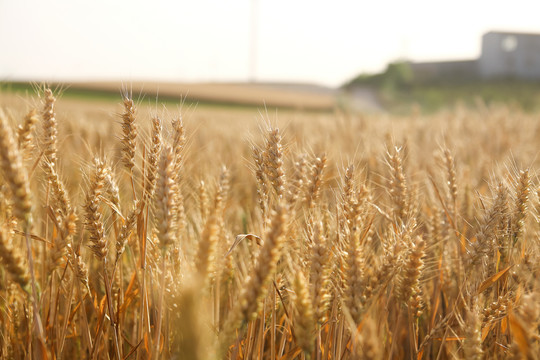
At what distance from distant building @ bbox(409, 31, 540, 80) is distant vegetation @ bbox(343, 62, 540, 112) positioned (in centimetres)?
208

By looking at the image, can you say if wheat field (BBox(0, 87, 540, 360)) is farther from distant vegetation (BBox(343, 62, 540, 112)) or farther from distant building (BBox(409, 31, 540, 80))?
distant building (BBox(409, 31, 540, 80))

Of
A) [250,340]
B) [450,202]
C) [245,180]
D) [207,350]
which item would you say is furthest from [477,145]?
[207,350]

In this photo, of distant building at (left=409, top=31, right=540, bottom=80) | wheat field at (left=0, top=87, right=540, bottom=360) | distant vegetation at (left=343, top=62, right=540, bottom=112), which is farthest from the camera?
distant building at (left=409, top=31, right=540, bottom=80)

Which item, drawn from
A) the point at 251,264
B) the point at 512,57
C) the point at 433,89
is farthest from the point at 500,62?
the point at 251,264

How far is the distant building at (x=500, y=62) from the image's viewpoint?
4969 cm

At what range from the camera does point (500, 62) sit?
165ft

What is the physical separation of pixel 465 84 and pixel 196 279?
2085 inches

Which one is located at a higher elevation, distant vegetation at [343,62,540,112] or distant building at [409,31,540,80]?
distant building at [409,31,540,80]

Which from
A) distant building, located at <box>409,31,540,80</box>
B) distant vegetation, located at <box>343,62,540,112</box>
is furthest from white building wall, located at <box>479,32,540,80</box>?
distant vegetation, located at <box>343,62,540,112</box>

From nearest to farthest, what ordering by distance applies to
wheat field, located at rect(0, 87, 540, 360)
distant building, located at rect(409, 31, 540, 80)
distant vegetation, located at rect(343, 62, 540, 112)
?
wheat field, located at rect(0, 87, 540, 360) → distant vegetation, located at rect(343, 62, 540, 112) → distant building, located at rect(409, 31, 540, 80)

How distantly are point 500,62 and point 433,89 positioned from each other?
10406mm

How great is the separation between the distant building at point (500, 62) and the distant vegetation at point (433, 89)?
208 centimetres

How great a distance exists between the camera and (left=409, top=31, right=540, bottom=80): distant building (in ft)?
163

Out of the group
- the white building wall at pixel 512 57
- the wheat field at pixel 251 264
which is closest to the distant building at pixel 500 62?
the white building wall at pixel 512 57
